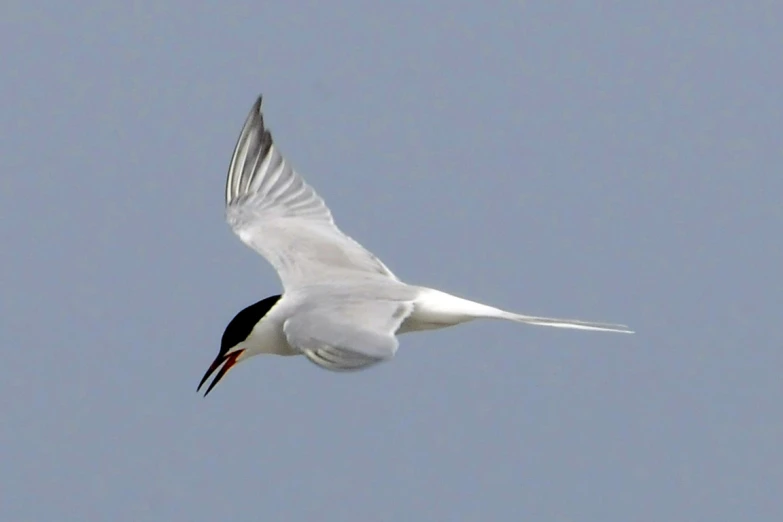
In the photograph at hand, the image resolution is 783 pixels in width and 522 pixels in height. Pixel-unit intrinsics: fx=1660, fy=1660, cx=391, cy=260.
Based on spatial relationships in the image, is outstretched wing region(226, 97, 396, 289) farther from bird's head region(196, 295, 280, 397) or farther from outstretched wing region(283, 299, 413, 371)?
outstretched wing region(283, 299, 413, 371)

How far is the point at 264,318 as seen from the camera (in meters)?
8.39

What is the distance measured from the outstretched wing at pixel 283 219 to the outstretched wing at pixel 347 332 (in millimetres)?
843

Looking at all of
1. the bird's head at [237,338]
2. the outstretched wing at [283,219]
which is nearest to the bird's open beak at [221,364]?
the bird's head at [237,338]

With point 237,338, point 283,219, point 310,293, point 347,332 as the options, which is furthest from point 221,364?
point 347,332

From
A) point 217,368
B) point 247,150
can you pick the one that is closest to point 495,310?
point 217,368

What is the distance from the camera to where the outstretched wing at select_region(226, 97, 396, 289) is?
902 centimetres

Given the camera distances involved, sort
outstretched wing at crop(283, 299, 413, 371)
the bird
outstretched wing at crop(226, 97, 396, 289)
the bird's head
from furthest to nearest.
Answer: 1. outstretched wing at crop(226, 97, 396, 289)
2. the bird's head
3. the bird
4. outstretched wing at crop(283, 299, 413, 371)

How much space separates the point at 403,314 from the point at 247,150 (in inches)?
96.7

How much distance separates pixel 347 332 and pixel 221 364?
169cm

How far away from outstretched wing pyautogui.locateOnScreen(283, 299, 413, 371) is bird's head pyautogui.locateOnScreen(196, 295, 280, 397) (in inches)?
22.8

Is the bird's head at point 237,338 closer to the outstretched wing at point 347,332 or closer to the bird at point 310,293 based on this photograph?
the bird at point 310,293

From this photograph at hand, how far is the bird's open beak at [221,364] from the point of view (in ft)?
28.8

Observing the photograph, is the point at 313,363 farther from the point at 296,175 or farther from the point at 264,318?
the point at 296,175

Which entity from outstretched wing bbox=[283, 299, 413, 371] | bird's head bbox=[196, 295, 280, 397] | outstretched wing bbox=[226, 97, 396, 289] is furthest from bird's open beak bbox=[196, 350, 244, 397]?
outstretched wing bbox=[283, 299, 413, 371]
